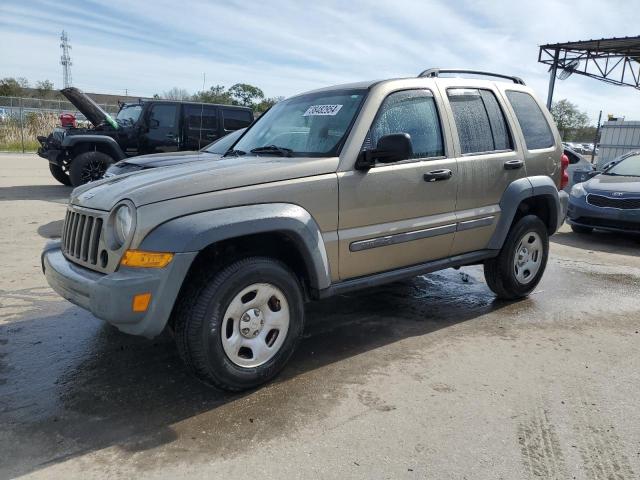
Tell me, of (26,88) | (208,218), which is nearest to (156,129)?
(208,218)

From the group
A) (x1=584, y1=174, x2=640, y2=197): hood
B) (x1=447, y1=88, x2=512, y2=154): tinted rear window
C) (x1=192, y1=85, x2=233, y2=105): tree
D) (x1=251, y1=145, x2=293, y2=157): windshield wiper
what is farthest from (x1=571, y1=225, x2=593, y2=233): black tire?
(x1=192, y1=85, x2=233, y2=105): tree

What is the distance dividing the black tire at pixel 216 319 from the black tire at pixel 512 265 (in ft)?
7.99

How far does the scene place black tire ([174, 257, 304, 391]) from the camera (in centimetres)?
295

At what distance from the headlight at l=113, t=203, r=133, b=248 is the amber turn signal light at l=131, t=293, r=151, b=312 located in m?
0.32

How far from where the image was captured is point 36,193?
10.9m

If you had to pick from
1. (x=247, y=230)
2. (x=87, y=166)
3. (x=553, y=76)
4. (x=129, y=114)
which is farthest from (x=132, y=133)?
(x=553, y=76)

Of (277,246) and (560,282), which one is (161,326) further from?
(560,282)

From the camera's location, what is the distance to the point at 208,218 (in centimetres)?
295

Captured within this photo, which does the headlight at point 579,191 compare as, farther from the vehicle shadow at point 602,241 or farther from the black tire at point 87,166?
the black tire at point 87,166

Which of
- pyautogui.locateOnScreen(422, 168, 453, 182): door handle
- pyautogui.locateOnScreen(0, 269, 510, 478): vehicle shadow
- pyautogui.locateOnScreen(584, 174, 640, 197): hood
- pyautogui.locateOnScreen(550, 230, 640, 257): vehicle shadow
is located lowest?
pyautogui.locateOnScreen(0, 269, 510, 478): vehicle shadow

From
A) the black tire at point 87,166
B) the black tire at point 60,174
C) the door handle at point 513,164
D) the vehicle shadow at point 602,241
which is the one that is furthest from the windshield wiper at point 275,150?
the black tire at point 60,174

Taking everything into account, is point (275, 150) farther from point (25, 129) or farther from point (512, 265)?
point (25, 129)

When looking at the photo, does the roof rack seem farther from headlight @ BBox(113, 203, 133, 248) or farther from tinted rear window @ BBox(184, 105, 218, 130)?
tinted rear window @ BBox(184, 105, 218, 130)

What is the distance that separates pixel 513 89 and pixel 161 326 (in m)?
3.87
